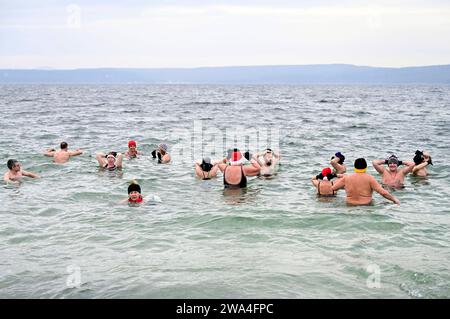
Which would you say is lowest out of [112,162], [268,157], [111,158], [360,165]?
[112,162]

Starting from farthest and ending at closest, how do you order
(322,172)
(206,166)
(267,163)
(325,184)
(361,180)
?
(267,163) < (206,166) < (322,172) < (325,184) < (361,180)

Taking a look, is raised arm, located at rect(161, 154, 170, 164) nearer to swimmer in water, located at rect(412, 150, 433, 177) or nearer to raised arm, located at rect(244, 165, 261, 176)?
raised arm, located at rect(244, 165, 261, 176)

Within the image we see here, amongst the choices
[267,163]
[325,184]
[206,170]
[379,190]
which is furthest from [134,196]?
[379,190]

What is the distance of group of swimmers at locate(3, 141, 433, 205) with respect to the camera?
37.2ft

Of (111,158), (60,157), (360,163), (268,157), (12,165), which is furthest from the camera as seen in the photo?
(60,157)

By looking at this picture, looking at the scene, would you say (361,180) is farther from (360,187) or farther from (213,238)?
(213,238)

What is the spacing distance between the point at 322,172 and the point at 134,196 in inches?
192

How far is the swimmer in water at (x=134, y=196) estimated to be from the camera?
38.3 feet

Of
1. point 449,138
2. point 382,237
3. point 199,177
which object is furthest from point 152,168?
point 449,138

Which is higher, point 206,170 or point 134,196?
point 206,170

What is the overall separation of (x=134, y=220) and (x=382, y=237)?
5207mm

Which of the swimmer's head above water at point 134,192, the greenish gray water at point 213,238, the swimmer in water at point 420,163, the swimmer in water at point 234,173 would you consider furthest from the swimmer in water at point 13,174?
the swimmer in water at point 420,163

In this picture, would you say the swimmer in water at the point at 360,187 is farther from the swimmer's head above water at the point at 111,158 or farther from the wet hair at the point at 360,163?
the swimmer's head above water at the point at 111,158

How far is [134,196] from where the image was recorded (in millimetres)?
11773
